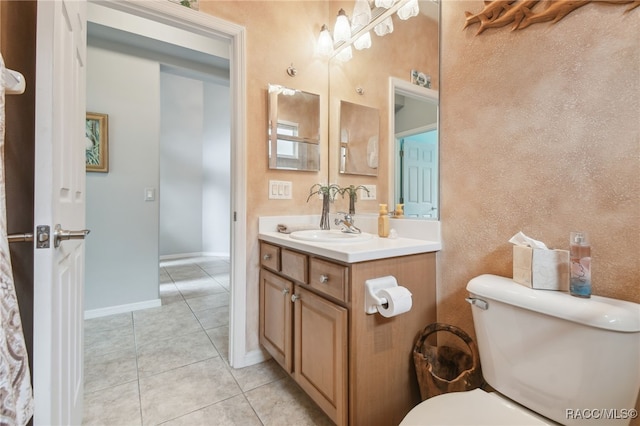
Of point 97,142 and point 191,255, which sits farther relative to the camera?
point 191,255

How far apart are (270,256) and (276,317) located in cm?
33

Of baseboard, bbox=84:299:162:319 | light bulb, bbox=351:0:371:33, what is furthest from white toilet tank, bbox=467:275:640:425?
baseboard, bbox=84:299:162:319

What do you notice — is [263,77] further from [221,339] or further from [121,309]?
[121,309]

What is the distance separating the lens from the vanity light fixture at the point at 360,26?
1.52 m

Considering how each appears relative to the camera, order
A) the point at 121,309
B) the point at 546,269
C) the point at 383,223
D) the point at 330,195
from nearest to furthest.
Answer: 1. the point at 546,269
2. the point at 383,223
3. the point at 330,195
4. the point at 121,309

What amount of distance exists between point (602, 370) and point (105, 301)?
319cm

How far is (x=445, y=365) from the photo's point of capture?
1245 millimetres

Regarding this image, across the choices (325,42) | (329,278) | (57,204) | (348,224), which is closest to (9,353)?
(57,204)

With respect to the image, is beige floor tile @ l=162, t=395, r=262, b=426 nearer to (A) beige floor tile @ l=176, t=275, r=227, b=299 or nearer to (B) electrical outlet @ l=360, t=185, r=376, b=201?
(B) electrical outlet @ l=360, t=185, r=376, b=201

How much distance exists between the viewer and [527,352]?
2.72ft

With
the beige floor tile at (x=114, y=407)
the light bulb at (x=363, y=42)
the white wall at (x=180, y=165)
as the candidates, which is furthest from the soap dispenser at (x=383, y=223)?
the white wall at (x=180, y=165)

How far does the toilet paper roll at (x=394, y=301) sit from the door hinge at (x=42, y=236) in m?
1.02

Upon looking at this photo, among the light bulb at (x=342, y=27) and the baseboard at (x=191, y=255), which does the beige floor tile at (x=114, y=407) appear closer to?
the light bulb at (x=342, y=27)

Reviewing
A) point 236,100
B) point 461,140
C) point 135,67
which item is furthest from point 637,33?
point 135,67
